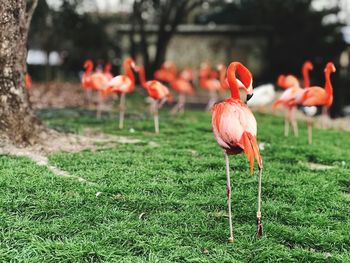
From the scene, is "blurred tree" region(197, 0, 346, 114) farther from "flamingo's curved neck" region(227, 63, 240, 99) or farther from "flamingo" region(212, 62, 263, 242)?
"flamingo" region(212, 62, 263, 242)

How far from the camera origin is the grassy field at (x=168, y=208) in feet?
12.0

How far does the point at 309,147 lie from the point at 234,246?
3746 mm

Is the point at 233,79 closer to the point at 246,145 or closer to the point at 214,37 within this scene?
the point at 246,145

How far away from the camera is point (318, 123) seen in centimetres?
1112

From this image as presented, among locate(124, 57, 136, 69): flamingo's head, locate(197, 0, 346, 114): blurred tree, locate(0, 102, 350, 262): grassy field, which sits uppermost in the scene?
locate(197, 0, 346, 114): blurred tree

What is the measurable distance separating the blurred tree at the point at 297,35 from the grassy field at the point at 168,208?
41.6 ft

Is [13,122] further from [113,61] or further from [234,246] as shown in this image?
[113,61]

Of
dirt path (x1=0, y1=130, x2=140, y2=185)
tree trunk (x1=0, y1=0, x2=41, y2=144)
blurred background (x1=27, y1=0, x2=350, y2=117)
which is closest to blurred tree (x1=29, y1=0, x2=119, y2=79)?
blurred background (x1=27, y1=0, x2=350, y2=117)

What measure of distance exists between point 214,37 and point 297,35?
167 inches

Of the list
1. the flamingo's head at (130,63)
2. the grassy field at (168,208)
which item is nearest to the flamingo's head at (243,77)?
the grassy field at (168,208)

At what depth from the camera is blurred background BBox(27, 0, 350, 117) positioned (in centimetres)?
1931

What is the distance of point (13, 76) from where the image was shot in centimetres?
634

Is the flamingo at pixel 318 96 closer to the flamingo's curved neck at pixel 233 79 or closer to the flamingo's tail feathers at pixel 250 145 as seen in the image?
the flamingo's curved neck at pixel 233 79

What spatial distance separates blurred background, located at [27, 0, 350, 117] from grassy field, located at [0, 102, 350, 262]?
10.3m
